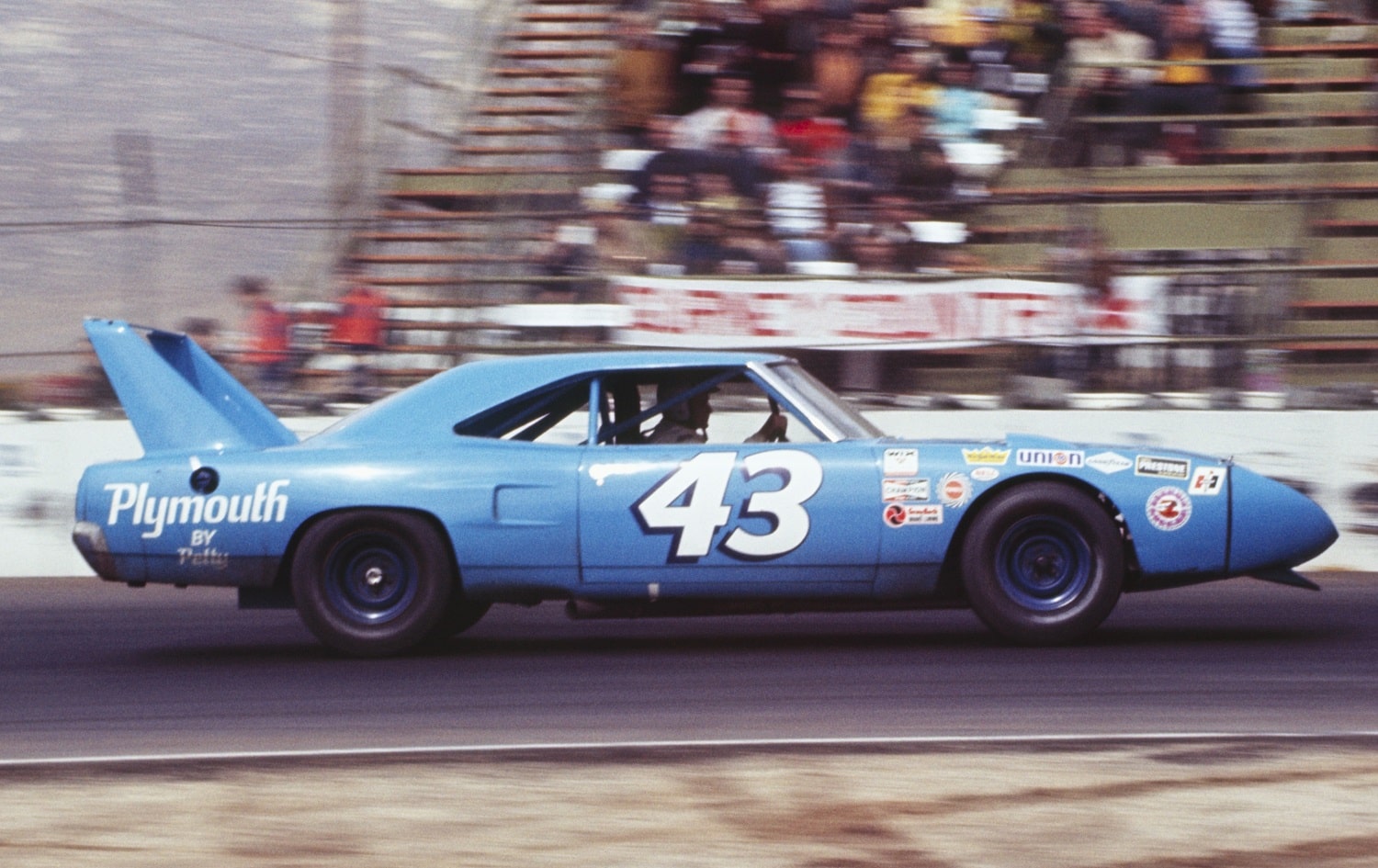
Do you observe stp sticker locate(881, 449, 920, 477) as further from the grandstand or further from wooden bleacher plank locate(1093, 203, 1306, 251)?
wooden bleacher plank locate(1093, 203, 1306, 251)

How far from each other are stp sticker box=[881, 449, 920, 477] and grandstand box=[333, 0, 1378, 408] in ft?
11.7

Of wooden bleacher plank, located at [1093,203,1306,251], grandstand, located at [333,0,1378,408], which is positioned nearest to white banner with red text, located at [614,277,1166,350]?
grandstand, located at [333,0,1378,408]

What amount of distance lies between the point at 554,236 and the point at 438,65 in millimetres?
9376

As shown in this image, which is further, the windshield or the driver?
the driver

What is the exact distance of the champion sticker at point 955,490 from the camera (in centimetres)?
671

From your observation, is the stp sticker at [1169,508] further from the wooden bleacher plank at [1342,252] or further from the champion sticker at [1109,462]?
the wooden bleacher plank at [1342,252]

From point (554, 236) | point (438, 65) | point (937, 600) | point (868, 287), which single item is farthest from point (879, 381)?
point (438, 65)

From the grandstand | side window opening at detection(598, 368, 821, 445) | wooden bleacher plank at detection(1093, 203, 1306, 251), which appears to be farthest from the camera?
wooden bleacher plank at detection(1093, 203, 1306, 251)

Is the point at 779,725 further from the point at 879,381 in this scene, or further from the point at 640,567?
the point at 879,381

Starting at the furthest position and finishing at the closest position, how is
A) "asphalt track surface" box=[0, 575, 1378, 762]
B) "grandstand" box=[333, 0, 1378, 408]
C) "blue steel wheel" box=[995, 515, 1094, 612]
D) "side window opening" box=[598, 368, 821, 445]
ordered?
"grandstand" box=[333, 0, 1378, 408]
"side window opening" box=[598, 368, 821, 445]
"blue steel wheel" box=[995, 515, 1094, 612]
"asphalt track surface" box=[0, 575, 1378, 762]

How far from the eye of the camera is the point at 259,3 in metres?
21.7

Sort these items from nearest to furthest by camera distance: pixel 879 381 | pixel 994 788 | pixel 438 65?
1. pixel 994 788
2. pixel 879 381
3. pixel 438 65

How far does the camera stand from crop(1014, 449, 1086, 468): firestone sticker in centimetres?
676

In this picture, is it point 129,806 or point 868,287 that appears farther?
point 868,287
